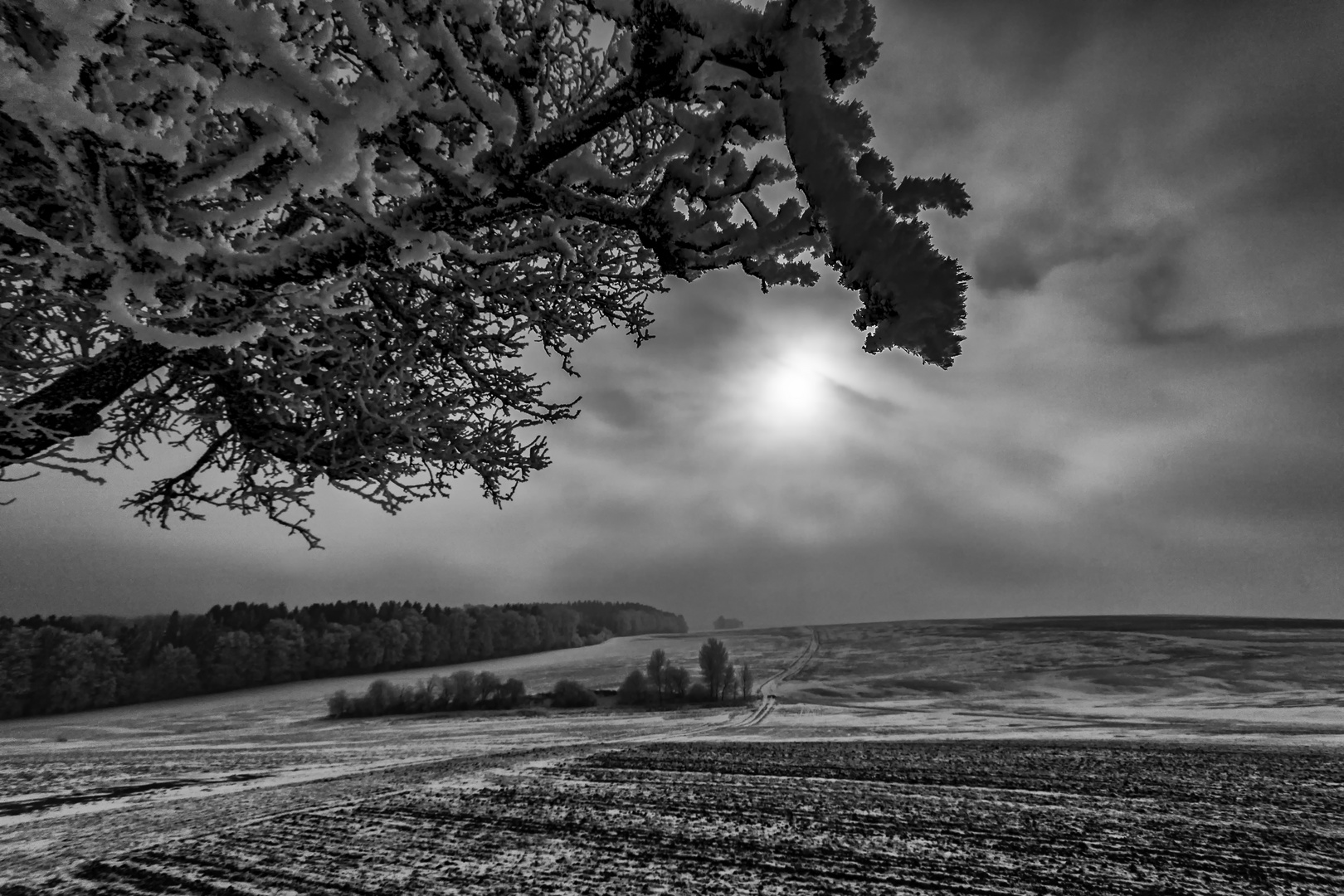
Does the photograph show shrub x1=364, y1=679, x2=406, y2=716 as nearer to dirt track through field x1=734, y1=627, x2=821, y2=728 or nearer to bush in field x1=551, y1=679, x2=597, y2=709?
bush in field x1=551, y1=679, x2=597, y2=709

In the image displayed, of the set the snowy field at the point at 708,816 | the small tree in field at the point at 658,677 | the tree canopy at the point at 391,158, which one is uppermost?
the tree canopy at the point at 391,158

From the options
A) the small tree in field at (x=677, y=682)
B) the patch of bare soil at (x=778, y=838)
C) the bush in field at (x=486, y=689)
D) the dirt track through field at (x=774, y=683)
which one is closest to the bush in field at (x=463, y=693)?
the bush in field at (x=486, y=689)

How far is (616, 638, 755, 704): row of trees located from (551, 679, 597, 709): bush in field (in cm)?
226

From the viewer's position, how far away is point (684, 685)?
1768 inches

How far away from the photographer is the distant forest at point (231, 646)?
1923 inches

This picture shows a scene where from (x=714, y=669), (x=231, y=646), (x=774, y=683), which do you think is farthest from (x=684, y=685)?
(x=231, y=646)

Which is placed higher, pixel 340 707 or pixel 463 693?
pixel 463 693

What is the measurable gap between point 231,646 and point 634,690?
40.9 m

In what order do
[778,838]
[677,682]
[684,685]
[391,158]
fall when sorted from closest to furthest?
[391,158] < [778,838] < [684,685] < [677,682]

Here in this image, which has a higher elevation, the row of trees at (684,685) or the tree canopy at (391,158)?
the tree canopy at (391,158)

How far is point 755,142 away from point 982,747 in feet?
56.2

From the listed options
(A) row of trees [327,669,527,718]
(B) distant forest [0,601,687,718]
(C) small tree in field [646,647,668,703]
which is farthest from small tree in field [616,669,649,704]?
(B) distant forest [0,601,687,718]

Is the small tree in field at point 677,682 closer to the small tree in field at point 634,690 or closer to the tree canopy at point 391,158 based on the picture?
the small tree in field at point 634,690

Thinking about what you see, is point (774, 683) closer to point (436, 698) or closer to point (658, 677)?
point (658, 677)
